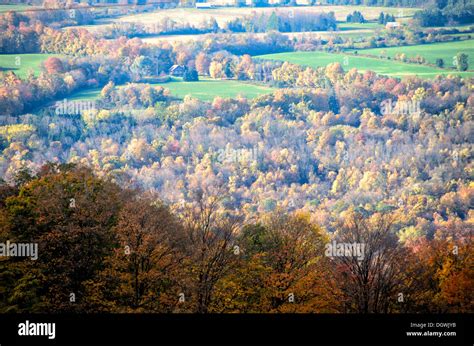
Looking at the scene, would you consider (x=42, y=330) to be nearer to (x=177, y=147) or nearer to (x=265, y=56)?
(x=177, y=147)

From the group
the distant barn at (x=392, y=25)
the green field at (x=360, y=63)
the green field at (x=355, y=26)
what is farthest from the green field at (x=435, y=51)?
the green field at (x=355, y=26)

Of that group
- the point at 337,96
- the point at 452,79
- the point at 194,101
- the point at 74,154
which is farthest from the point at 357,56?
the point at 74,154

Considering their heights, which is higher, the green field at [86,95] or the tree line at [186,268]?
the tree line at [186,268]

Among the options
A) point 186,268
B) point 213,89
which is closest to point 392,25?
point 213,89

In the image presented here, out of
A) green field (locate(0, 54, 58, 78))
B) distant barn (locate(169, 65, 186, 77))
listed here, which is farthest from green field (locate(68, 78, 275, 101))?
green field (locate(0, 54, 58, 78))

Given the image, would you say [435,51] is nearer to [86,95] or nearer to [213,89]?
[213,89]

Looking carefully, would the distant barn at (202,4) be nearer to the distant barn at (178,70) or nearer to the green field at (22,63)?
the distant barn at (178,70)

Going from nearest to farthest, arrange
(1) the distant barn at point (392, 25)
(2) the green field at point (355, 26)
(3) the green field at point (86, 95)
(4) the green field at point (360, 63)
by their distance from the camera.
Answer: (4) the green field at point (360, 63) < (3) the green field at point (86, 95) < (1) the distant barn at point (392, 25) < (2) the green field at point (355, 26)
